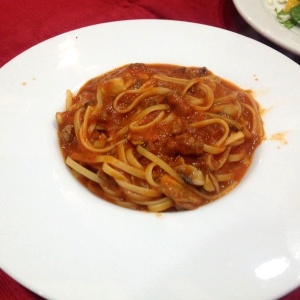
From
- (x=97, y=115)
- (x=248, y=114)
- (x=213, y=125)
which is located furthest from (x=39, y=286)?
(x=248, y=114)

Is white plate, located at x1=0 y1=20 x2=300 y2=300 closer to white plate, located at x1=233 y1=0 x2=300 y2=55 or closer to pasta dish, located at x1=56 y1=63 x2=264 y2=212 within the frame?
pasta dish, located at x1=56 y1=63 x2=264 y2=212

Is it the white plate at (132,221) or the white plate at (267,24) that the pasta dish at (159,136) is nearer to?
the white plate at (132,221)

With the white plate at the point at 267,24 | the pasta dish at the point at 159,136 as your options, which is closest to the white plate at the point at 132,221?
the pasta dish at the point at 159,136

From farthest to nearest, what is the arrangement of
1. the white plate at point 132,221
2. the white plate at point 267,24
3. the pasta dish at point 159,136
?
the white plate at point 267,24 < the pasta dish at point 159,136 < the white plate at point 132,221

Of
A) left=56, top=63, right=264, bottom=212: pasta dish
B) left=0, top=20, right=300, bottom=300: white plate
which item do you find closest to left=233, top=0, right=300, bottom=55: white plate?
left=0, top=20, right=300, bottom=300: white plate

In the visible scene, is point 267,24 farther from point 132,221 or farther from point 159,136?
point 132,221
